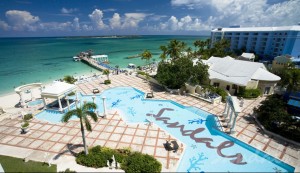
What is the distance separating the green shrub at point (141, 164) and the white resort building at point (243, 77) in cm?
2200

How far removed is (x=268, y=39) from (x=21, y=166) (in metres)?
81.7

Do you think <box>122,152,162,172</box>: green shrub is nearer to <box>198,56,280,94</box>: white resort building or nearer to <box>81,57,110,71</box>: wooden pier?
<box>198,56,280,94</box>: white resort building

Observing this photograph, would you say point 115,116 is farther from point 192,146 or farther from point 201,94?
point 201,94

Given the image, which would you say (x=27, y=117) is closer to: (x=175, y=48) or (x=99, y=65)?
(x=175, y=48)

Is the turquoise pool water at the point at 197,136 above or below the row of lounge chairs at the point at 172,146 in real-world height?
below

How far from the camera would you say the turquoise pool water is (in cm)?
1406

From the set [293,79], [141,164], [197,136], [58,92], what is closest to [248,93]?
[293,79]

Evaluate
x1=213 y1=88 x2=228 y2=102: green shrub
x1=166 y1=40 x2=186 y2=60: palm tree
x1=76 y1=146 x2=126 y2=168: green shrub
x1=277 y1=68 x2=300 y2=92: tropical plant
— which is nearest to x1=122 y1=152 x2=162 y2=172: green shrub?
x1=76 y1=146 x2=126 y2=168: green shrub

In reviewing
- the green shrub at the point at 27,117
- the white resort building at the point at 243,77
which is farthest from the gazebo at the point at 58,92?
the white resort building at the point at 243,77

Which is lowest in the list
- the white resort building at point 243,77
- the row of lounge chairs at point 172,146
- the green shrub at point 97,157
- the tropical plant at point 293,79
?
the row of lounge chairs at point 172,146

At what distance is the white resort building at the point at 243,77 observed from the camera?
1127 inches

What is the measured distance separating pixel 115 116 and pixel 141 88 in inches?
482

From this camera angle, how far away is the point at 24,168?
13.2 metres

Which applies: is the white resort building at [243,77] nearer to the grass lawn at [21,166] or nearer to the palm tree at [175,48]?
the palm tree at [175,48]
